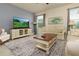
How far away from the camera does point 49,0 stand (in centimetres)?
→ 134

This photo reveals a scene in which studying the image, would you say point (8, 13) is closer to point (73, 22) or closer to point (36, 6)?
point (36, 6)

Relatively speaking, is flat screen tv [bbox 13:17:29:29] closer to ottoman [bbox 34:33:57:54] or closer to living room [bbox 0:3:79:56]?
living room [bbox 0:3:79:56]

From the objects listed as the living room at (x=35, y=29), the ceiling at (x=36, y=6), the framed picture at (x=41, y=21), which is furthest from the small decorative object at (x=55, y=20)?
the ceiling at (x=36, y=6)

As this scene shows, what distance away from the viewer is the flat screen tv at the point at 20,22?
145cm

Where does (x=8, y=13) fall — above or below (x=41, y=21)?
above

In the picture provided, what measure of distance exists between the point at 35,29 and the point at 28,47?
1.18 feet

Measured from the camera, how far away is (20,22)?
1500 mm

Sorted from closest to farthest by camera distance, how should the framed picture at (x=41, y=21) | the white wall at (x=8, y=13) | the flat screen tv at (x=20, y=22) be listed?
1. the white wall at (x=8, y=13)
2. the flat screen tv at (x=20, y=22)
3. the framed picture at (x=41, y=21)

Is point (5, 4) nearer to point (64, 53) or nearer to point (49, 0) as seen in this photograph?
point (49, 0)

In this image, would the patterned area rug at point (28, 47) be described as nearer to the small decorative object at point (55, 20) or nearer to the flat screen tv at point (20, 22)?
the flat screen tv at point (20, 22)

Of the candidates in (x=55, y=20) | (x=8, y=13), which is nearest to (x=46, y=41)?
(x=55, y=20)

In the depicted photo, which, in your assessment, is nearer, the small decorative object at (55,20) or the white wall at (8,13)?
the white wall at (8,13)

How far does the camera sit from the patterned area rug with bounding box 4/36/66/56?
1.38m

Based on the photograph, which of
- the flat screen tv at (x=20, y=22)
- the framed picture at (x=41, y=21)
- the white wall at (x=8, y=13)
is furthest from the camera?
the framed picture at (x=41, y=21)
